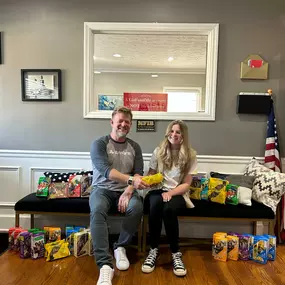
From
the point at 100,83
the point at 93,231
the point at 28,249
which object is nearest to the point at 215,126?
the point at 100,83

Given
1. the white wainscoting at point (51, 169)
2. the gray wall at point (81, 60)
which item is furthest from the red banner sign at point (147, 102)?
the white wainscoting at point (51, 169)

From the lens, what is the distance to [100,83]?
3.04 meters

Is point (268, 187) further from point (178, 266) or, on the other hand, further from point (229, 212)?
point (178, 266)

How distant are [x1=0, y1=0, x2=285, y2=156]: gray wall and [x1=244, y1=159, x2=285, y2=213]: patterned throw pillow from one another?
360mm

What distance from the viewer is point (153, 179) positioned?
7.66 ft

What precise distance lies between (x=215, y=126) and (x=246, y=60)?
2.28 feet

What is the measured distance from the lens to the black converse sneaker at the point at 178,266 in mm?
2117

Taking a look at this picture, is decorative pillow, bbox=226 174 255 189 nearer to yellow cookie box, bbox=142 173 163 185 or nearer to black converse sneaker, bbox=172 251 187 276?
yellow cookie box, bbox=142 173 163 185

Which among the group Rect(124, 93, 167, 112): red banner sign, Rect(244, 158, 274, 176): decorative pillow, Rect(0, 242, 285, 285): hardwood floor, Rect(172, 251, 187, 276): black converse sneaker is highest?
Rect(124, 93, 167, 112): red banner sign

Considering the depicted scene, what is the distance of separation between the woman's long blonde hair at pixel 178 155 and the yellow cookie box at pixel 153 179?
0.45 ft

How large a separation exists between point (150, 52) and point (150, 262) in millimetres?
2005

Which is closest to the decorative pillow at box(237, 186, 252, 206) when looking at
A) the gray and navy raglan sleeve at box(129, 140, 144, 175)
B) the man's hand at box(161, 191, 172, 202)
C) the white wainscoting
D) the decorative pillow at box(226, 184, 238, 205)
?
the decorative pillow at box(226, 184, 238, 205)

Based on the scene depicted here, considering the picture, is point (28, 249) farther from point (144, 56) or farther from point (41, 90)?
point (144, 56)

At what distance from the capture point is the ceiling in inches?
119
